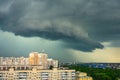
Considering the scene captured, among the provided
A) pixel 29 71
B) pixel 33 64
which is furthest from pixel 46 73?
pixel 33 64

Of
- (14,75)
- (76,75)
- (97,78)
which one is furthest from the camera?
(97,78)

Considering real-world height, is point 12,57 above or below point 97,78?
above

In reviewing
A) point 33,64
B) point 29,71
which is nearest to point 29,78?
point 29,71

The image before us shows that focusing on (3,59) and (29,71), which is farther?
(3,59)

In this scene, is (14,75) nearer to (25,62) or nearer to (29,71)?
(29,71)

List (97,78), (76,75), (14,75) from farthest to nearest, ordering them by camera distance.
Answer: (97,78), (76,75), (14,75)

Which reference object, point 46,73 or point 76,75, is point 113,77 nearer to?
point 76,75

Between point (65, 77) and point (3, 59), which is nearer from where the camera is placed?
point (65, 77)

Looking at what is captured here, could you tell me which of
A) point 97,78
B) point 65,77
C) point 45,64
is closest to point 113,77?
point 97,78

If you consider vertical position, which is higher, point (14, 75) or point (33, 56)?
point (33, 56)
